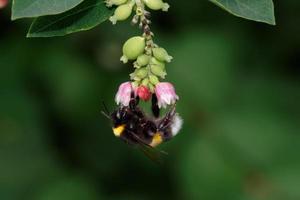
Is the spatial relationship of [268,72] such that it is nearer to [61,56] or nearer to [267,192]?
[267,192]

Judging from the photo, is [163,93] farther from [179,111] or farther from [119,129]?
[179,111]

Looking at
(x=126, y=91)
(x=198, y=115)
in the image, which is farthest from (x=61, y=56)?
(x=126, y=91)

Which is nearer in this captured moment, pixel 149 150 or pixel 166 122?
pixel 149 150

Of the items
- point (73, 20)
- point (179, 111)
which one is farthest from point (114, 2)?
point (179, 111)

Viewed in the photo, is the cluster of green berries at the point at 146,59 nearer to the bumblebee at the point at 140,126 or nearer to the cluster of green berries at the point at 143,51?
the cluster of green berries at the point at 143,51

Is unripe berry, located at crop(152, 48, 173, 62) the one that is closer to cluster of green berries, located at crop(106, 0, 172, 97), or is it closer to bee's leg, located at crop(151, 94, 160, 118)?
cluster of green berries, located at crop(106, 0, 172, 97)

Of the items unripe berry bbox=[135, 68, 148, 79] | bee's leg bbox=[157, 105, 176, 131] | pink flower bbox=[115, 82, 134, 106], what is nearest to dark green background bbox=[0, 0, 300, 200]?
bee's leg bbox=[157, 105, 176, 131]

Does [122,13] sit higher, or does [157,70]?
[122,13]
